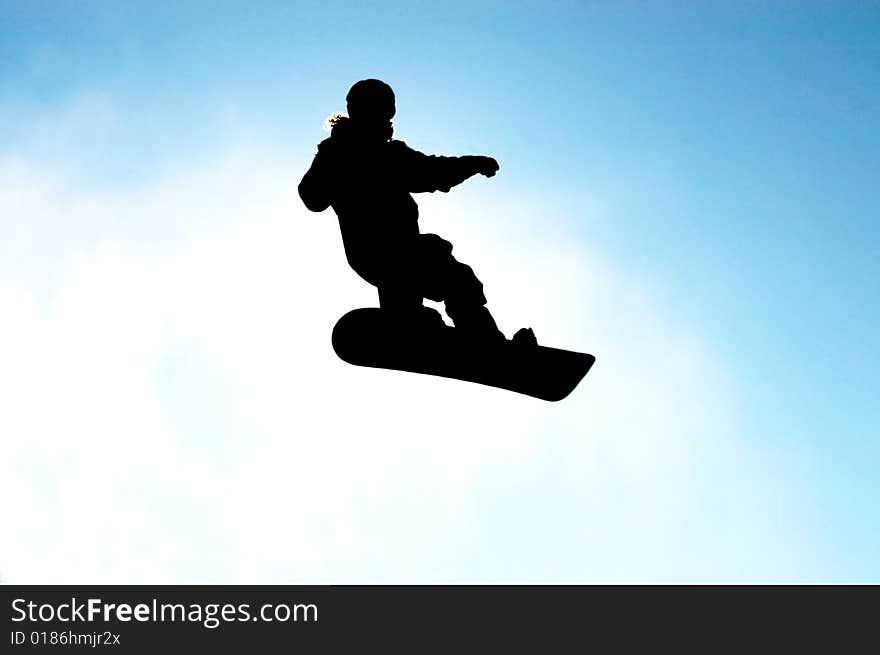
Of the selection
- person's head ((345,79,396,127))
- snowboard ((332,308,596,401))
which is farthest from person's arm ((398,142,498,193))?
snowboard ((332,308,596,401))

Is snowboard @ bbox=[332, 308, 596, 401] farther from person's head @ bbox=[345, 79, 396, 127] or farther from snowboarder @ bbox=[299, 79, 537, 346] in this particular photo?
person's head @ bbox=[345, 79, 396, 127]

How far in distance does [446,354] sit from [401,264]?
0.68 meters

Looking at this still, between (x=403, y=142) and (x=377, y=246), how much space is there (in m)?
0.71

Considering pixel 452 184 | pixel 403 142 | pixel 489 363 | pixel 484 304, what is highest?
pixel 403 142

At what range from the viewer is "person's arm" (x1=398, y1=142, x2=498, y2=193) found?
16.0 feet

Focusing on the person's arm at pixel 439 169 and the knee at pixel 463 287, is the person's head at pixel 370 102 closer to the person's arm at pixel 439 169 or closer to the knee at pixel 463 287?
the person's arm at pixel 439 169

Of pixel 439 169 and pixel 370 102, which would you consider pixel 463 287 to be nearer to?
pixel 439 169

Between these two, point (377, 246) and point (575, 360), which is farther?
point (575, 360)

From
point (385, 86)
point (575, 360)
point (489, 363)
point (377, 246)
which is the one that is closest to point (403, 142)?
point (385, 86)

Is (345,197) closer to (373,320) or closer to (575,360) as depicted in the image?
(373,320)

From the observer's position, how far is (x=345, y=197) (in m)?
4.96

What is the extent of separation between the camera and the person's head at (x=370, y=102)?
4.88m

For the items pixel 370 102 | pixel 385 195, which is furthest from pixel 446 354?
pixel 370 102

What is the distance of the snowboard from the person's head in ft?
4.14
